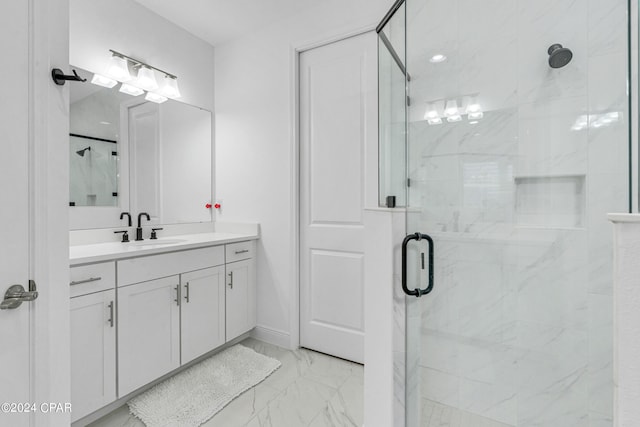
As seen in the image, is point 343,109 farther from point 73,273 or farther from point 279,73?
point 73,273

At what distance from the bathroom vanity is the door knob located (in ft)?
2.17

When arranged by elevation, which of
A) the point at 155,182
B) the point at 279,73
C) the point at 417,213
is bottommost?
the point at 417,213

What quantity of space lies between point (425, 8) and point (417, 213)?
3.06ft

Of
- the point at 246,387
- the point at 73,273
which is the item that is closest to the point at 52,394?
the point at 73,273

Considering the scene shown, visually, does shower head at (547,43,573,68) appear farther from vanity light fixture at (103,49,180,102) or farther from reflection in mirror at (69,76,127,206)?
reflection in mirror at (69,76,127,206)

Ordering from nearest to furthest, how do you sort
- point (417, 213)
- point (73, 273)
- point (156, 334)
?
point (417, 213) < point (73, 273) < point (156, 334)

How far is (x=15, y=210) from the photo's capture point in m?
0.84

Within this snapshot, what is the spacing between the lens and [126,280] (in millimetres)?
1663

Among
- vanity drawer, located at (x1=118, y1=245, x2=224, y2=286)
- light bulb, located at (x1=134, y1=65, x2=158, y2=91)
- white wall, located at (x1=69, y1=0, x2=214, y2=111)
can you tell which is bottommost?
vanity drawer, located at (x1=118, y1=245, x2=224, y2=286)

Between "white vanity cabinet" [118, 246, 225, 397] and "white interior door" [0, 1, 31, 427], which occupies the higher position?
"white interior door" [0, 1, 31, 427]

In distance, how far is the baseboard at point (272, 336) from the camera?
7.98 ft

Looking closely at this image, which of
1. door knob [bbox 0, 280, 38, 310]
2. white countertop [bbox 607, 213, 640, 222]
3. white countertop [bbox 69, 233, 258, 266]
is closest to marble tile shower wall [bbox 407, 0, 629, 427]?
white countertop [bbox 607, 213, 640, 222]

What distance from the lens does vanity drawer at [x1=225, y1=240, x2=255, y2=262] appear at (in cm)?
235

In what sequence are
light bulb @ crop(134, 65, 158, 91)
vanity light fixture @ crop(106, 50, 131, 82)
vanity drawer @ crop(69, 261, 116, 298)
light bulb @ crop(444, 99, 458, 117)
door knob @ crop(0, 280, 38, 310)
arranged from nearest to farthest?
1. door knob @ crop(0, 280, 38, 310)
2. light bulb @ crop(444, 99, 458, 117)
3. vanity drawer @ crop(69, 261, 116, 298)
4. vanity light fixture @ crop(106, 50, 131, 82)
5. light bulb @ crop(134, 65, 158, 91)
